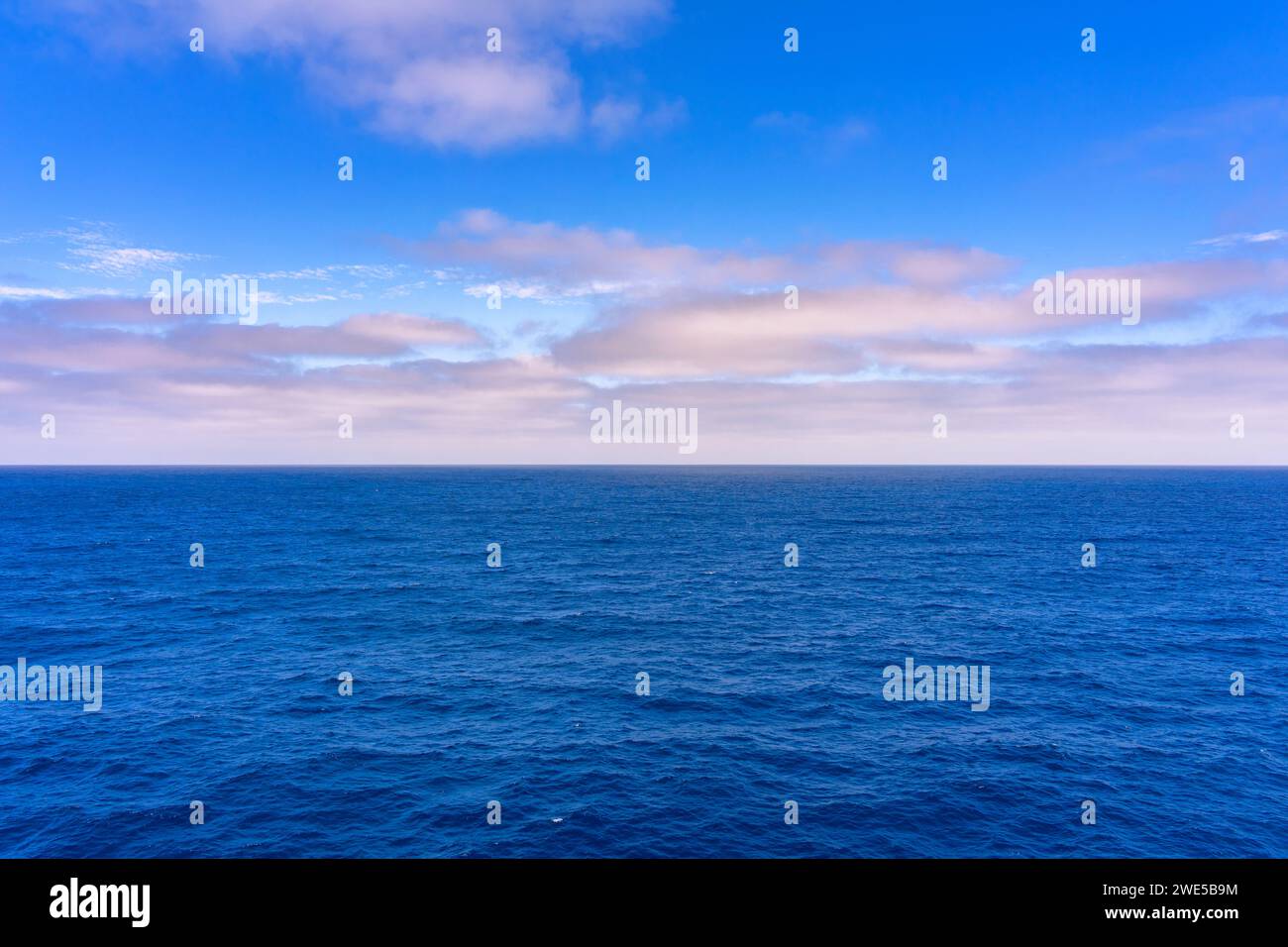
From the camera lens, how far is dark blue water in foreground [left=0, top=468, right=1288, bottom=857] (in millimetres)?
28719

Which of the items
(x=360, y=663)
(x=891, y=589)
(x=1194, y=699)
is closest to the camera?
(x=1194, y=699)

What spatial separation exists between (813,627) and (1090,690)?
21212mm

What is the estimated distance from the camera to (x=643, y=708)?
4134 cm

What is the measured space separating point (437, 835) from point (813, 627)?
39.5 m

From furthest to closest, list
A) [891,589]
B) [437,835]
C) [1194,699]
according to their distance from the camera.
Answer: [891,589]
[1194,699]
[437,835]

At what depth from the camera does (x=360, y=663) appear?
4944 centimetres

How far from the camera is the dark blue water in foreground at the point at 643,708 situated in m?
28.7

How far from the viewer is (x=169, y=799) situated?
30609 mm
